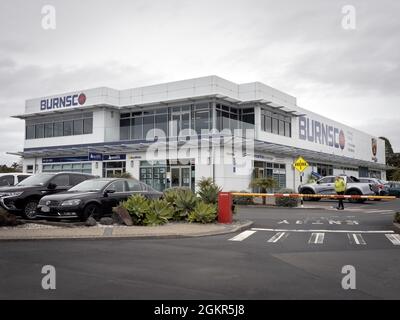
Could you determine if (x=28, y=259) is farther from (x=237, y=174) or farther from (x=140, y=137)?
(x=140, y=137)

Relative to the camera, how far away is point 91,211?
1376cm

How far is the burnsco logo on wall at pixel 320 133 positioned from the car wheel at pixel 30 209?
3193 centimetres

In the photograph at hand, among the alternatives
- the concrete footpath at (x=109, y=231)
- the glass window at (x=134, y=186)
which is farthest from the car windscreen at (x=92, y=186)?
the concrete footpath at (x=109, y=231)

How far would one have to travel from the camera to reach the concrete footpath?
1111 cm

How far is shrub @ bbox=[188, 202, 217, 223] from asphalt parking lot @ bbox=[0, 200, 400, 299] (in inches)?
94.6

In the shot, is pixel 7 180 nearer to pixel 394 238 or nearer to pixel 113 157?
pixel 394 238

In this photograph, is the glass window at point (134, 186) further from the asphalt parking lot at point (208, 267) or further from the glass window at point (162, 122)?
the glass window at point (162, 122)

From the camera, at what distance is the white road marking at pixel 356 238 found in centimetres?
1126

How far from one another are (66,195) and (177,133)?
74.6 ft

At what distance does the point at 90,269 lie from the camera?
7441 mm

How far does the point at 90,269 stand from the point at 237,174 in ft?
83.9

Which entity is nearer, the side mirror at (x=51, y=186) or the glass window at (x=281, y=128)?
the side mirror at (x=51, y=186)

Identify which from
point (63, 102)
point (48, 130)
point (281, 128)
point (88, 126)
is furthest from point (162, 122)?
point (48, 130)
